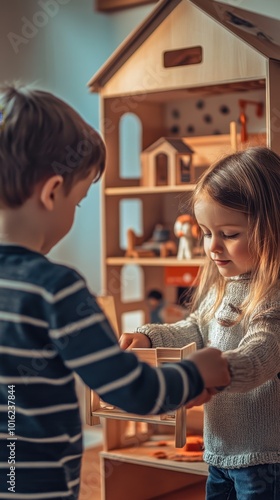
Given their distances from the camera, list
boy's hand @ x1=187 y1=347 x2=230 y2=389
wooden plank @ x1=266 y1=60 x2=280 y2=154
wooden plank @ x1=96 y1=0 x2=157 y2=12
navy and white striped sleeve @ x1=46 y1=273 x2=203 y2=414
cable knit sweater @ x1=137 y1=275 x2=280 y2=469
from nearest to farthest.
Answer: navy and white striped sleeve @ x1=46 y1=273 x2=203 y2=414 → boy's hand @ x1=187 y1=347 x2=230 y2=389 → cable knit sweater @ x1=137 y1=275 x2=280 y2=469 → wooden plank @ x1=266 y1=60 x2=280 y2=154 → wooden plank @ x1=96 y1=0 x2=157 y2=12

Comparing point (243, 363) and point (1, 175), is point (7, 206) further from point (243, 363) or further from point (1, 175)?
point (243, 363)

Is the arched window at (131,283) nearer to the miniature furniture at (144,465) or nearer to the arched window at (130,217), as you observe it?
the arched window at (130,217)

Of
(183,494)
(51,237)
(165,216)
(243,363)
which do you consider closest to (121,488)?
(183,494)

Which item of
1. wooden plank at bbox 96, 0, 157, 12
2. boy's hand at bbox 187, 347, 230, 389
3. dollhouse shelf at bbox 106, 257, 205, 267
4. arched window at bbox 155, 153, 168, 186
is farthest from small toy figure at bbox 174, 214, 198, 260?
boy's hand at bbox 187, 347, 230, 389

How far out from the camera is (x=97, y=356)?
975 millimetres

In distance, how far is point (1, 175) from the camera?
102cm

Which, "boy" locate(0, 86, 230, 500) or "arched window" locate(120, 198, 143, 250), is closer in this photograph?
"boy" locate(0, 86, 230, 500)

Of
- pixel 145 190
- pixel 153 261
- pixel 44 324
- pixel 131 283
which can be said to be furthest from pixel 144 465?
pixel 44 324

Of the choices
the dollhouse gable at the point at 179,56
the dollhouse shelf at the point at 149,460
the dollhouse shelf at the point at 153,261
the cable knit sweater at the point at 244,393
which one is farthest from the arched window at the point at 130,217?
the cable knit sweater at the point at 244,393

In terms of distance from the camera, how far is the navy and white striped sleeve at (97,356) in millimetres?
976

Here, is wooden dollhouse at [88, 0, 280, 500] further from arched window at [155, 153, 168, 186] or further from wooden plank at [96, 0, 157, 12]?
wooden plank at [96, 0, 157, 12]

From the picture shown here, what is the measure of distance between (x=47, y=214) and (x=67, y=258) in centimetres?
200

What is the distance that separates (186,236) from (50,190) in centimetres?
127

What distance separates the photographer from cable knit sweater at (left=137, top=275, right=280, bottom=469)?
4.47 ft
